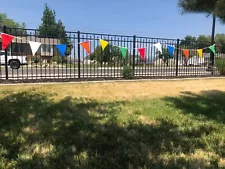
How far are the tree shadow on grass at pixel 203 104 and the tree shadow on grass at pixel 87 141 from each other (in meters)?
0.93

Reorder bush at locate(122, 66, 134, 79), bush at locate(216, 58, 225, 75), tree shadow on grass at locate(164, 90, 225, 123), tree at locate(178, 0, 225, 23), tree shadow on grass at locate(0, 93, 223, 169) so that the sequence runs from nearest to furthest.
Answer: tree shadow on grass at locate(0, 93, 223, 169), tree shadow on grass at locate(164, 90, 225, 123), tree at locate(178, 0, 225, 23), bush at locate(122, 66, 134, 79), bush at locate(216, 58, 225, 75)

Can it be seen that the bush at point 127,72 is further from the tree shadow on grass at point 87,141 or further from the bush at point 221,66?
the bush at point 221,66

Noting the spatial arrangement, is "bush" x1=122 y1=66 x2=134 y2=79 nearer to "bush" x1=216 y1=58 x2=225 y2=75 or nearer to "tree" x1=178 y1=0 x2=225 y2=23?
"tree" x1=178 y1=0 x2=225 y2=23

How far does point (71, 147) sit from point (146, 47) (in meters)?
8.30

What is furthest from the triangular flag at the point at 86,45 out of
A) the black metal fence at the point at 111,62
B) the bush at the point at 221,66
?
the bush at the point at 221,66

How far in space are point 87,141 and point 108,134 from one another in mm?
413

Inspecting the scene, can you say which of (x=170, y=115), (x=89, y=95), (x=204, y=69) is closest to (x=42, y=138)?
(x=170, y=115)

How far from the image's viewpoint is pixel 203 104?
5.92 meters

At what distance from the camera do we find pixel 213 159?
9.70 feet

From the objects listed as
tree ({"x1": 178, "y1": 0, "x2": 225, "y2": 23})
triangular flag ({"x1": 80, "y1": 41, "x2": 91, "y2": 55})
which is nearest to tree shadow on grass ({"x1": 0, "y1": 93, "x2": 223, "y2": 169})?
tree ({"x1": 178, "y1": 0, "x2": 225, "y2": 23})

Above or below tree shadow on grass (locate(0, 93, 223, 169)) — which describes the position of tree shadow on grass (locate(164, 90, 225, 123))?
above

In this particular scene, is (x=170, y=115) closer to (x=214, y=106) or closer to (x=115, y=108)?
(x=115, y=108)

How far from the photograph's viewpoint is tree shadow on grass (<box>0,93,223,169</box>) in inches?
110

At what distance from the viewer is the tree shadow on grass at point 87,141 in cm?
279
